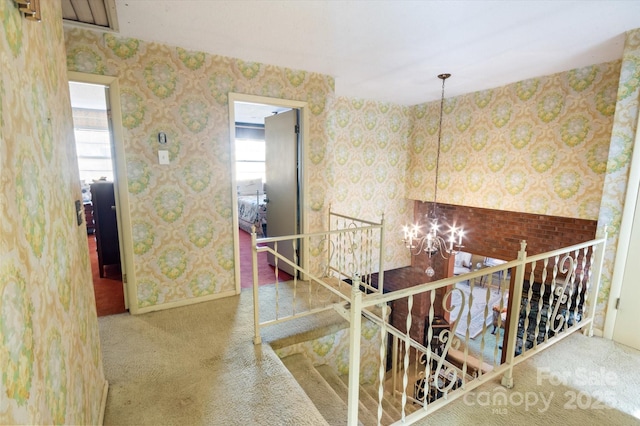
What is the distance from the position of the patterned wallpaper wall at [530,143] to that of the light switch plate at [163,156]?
10.3ft

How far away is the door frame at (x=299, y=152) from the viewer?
302 centimetres

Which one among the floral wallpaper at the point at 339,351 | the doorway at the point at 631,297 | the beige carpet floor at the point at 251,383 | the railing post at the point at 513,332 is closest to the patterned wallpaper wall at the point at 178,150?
the beige carpet floor at the point at 251,383

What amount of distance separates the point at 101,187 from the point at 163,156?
1485 millimetres

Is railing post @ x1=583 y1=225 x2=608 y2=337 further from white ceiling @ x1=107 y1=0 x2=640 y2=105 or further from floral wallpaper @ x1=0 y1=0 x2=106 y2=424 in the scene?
floral wallpaper @ x1=0 y1=0 x2=106 y2=424

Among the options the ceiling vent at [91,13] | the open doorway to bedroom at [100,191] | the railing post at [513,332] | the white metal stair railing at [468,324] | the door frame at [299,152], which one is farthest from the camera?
the open doorway to bedroom at [100,191]

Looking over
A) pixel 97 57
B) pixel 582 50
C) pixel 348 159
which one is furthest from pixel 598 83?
pixel 97 57

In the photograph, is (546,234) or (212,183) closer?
(212,183)

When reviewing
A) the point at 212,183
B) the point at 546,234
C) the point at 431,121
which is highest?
the point at 431,121

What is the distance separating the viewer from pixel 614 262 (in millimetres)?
2432

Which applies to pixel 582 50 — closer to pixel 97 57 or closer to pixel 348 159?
pixel 348 159

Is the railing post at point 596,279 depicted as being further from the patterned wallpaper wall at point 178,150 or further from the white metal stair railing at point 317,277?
the patterned wallpaper wall at point 178,150

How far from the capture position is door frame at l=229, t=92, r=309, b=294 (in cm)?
302

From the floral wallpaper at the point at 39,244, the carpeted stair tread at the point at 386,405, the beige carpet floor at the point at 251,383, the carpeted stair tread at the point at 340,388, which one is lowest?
the carpeted stair tread at the point at 386,405

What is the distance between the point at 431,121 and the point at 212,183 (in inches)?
138
